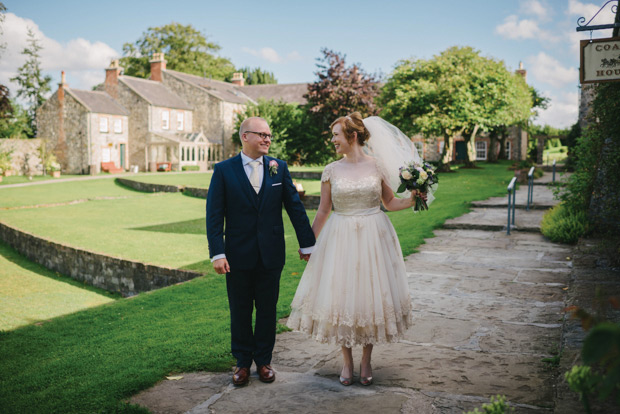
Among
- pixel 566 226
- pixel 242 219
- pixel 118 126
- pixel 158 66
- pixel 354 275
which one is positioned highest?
pixel 158 66

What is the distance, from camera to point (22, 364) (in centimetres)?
578

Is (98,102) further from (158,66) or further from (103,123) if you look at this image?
(158,66)

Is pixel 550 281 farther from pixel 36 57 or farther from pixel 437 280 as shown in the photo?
pixel 36 57

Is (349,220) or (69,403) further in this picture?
(349,220)

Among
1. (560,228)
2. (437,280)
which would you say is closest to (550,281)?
(437,280)

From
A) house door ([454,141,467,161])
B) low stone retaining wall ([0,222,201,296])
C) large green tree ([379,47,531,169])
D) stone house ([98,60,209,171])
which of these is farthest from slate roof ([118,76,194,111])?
low stone retaining wall ([0,222,201,296])

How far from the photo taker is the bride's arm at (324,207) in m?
4.56

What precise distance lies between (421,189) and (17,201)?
2556cm

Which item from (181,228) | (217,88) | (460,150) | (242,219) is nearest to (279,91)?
(217,88)

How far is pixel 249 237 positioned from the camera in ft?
14.3

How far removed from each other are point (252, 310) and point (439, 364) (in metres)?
1.62

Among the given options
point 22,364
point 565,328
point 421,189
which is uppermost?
point 421,189

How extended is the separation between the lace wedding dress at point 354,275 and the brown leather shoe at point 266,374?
0.41 metres

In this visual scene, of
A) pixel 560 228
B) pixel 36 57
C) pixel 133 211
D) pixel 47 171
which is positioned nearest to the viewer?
pixel 560 228
